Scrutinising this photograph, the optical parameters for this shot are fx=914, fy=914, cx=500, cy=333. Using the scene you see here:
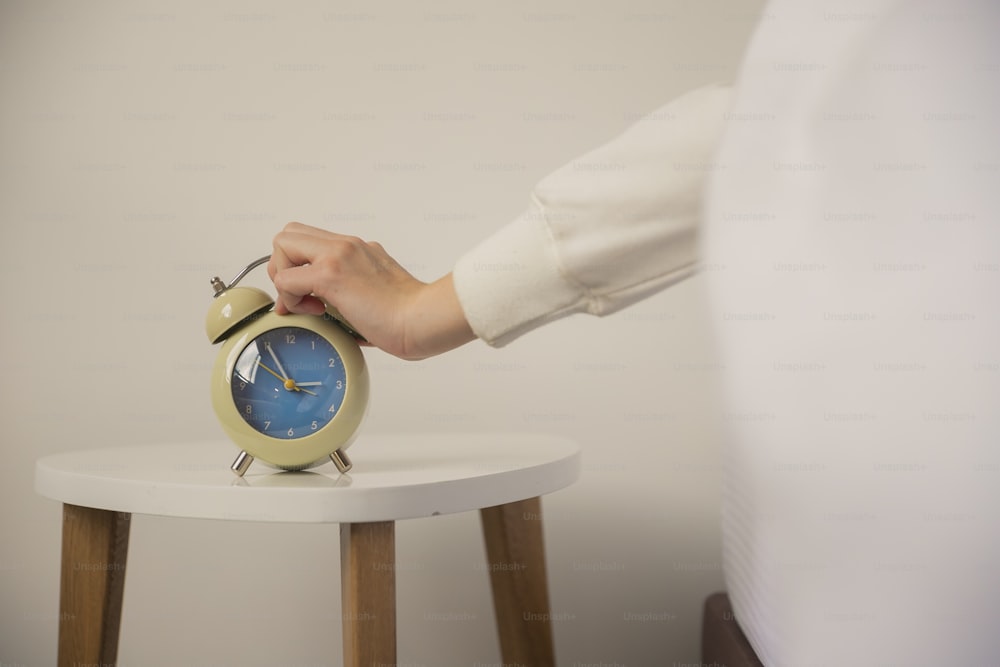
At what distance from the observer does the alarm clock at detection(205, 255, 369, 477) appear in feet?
2.80

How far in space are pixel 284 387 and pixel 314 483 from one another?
0.41 ft

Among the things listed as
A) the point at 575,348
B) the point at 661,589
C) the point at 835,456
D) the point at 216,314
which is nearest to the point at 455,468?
the point at 216,314

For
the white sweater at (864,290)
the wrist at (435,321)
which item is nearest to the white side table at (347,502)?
the wrist at (435,321)

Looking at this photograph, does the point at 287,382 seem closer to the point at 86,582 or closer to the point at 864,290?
the point at 86,582

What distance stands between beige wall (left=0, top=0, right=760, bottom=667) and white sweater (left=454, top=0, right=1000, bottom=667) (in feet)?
2.76

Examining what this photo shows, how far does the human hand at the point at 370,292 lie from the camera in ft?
2.45

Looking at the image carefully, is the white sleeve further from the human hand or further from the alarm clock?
the alarm clock

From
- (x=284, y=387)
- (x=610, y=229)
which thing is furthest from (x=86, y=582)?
(x=610, y=229)

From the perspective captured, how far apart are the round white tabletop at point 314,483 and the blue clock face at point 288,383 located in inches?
2.0

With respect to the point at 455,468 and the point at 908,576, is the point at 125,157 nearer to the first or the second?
the point at 455,468

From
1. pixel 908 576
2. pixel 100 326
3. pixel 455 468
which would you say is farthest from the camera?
pixel 100 326

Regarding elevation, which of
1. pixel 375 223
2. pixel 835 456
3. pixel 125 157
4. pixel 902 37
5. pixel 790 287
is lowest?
pixel 835 456

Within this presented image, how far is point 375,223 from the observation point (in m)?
1.49

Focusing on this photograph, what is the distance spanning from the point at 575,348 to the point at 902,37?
3.11 ft
